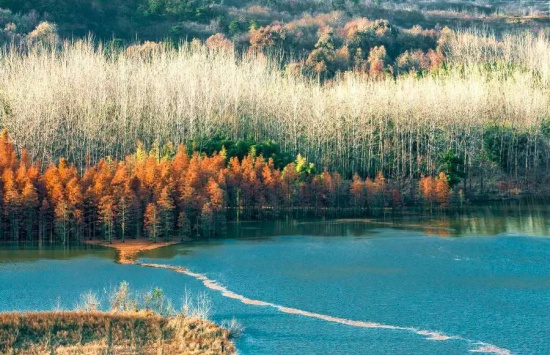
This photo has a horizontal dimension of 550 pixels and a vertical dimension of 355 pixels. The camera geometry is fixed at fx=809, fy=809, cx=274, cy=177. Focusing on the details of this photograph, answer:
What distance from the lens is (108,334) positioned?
85.9ft

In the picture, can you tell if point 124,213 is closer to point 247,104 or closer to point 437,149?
point 247,104

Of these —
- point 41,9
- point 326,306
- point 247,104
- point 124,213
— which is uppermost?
point 41,9

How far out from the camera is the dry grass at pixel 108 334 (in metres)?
25.3

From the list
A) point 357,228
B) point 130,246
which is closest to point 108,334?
point 130,246

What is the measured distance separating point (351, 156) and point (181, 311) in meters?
47.0

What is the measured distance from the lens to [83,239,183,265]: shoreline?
137 ft

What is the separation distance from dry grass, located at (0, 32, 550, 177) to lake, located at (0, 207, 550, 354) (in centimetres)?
1964

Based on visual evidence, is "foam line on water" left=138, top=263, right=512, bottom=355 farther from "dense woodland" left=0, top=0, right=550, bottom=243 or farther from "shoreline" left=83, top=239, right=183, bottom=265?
"dense woodland" left=0, top=0, right=550, bottom=243

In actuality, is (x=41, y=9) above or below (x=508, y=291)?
above

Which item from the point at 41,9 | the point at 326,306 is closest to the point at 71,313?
the point at 326,306

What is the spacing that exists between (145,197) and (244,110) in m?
26.6

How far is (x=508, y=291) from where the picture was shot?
33969mm

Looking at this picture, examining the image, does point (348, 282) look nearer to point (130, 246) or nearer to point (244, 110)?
point (130, 246)

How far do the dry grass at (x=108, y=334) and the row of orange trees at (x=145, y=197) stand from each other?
18.8 m
